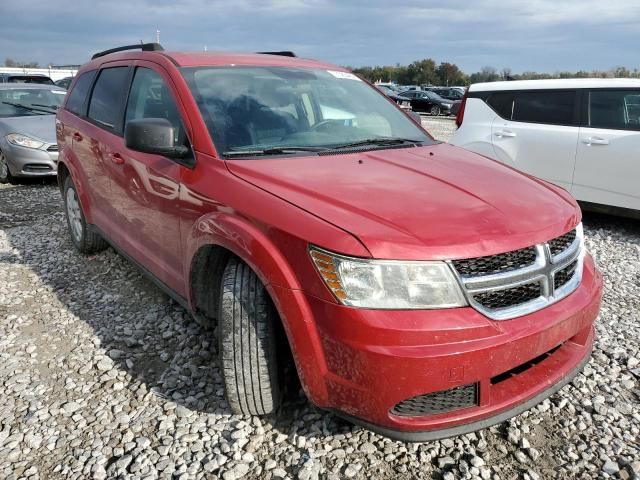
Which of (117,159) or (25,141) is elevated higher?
(117,159)

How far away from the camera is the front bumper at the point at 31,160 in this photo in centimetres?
788

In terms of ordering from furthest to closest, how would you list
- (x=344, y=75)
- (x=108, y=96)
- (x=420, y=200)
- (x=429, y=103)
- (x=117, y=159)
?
(x=429, y=103)
(x=108, y=96)
(x=344, y=75)
(x=117, y=159)
(x=420, y=200)

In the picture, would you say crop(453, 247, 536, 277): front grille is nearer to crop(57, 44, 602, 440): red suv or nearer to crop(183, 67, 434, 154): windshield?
crop(57, 44, 602, 440): red suv

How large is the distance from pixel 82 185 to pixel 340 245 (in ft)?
10.7

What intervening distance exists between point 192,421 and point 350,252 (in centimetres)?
128

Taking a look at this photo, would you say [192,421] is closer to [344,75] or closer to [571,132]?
[344,75]

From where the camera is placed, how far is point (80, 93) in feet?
15.0

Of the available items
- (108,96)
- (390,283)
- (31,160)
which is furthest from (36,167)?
(390,283)

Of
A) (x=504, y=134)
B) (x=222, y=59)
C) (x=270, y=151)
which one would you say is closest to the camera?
(x=270, y=151)

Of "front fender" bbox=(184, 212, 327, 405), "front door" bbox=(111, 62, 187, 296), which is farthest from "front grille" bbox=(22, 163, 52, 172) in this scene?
"front fender" bbox=(184, 212, 327, 405)

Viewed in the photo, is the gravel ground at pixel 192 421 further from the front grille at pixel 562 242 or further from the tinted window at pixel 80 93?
the tinted window at pixel 80 93

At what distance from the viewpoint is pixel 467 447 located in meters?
2.34

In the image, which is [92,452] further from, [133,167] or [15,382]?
[133,167]

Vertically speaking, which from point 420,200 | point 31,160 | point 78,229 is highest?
point 420,200
